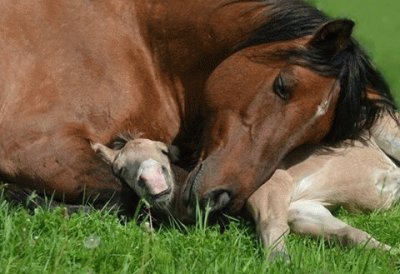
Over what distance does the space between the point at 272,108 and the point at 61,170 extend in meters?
1.16

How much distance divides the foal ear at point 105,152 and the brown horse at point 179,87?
5cm

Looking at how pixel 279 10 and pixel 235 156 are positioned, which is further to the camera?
pixel 279 10

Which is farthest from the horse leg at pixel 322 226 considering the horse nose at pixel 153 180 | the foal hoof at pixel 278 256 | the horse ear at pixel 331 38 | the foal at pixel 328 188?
the horse ear at pixel 331 38

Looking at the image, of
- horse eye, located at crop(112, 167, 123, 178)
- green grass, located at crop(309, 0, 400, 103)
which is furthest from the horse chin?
green grass, located at crop(309, 0, 400, 103)

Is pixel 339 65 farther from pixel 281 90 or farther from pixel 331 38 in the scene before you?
pixel 281 90

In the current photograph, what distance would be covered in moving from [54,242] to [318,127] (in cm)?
168

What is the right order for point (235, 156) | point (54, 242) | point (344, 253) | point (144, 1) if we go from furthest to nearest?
point (144, 1) → point (235, 156) → point (344, 253) → point (54, 242)

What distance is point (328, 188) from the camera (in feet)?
18.9

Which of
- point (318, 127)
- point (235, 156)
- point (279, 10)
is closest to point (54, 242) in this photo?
point (235, 156)

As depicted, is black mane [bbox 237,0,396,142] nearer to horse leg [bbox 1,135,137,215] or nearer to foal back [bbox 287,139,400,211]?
foal back [bbox 287,139,400,211]

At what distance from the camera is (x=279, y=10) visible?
19.7 ft

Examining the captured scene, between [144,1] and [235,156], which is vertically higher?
[144,1]

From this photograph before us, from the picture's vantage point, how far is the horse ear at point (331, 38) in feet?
18.4

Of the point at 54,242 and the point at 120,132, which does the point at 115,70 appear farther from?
the point at 54,242
